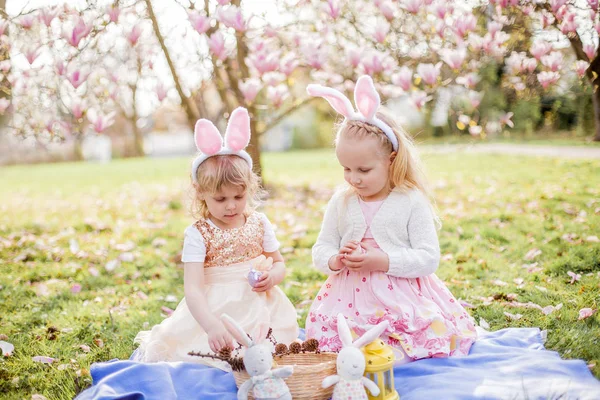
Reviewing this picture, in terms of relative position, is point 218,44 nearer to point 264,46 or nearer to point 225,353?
point 264,46

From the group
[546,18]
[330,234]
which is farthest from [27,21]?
[546,18]

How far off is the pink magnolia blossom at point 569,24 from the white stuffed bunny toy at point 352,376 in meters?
2.69

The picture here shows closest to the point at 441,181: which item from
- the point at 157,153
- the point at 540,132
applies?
the point at 540,132

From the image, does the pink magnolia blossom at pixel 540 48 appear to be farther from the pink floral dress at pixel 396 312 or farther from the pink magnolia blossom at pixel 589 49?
the pink floral dress at pixel 396 312

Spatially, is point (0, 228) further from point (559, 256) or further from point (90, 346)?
point (559, 256)

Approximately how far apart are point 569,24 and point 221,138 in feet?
8.40

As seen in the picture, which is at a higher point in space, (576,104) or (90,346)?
(576,104)

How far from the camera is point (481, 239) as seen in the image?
4977 mm

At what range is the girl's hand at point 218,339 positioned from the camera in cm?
248

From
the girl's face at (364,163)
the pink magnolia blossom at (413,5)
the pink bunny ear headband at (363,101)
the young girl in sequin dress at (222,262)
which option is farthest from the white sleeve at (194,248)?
the pink magnolia blossom at (413,5)

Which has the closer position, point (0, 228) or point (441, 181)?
point (0, 228)

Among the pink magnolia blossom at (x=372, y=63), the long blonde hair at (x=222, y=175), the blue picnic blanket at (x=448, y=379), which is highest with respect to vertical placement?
the pink magnolia blossom at (x=372, y=63)

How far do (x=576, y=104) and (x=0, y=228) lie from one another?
47.6 feet

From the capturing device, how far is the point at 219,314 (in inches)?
108
